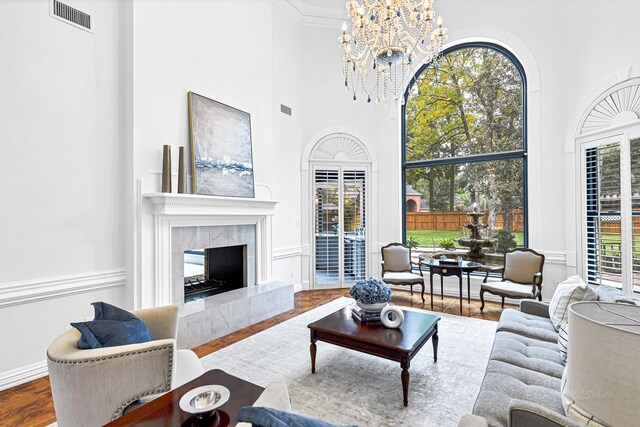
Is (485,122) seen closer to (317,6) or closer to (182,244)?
(317,6)

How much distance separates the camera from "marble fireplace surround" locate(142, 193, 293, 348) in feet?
11.7

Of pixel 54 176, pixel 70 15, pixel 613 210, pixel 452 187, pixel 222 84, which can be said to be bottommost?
pixel 613 210

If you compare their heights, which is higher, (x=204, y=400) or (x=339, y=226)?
(x=339, y=226)

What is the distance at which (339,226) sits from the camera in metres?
6.33

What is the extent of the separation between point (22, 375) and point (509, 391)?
3.79m

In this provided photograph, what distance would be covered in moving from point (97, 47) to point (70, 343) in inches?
118

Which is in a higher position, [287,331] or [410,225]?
[410,225]

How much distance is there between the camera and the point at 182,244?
12.7 ft

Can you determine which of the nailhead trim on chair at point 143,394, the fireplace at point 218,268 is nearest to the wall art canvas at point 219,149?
the fireplace at point 218,268

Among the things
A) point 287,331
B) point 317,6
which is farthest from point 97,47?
point 317,6

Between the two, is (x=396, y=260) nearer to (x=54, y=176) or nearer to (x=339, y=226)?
(x=339, y=226)

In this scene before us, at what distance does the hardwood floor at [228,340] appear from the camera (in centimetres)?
235

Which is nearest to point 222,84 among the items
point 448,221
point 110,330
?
point 110,330

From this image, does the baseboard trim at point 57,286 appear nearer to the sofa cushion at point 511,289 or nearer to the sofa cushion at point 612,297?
the sofa cushion at point 612,297
